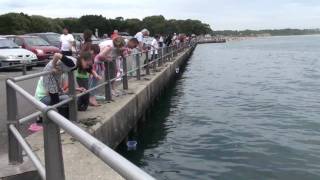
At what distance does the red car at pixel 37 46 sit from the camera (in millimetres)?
27766

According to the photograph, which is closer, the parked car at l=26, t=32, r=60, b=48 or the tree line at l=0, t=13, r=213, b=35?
the parked car at l=26, t=32, r=60, b=48

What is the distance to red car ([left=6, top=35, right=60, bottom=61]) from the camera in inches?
1093

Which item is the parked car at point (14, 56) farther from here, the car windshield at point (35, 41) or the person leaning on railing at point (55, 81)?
the person leaning on railing at point (55, 81)

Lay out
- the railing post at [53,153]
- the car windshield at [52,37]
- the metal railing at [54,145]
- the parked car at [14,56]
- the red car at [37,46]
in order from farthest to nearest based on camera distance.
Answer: the car windshield at [52,37], the red car at [37,46], the parked car at [14,56], the railing post at [53,153], the metal railing at [54,145]

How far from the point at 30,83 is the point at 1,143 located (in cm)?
961

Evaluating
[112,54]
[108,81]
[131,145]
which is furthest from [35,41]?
[108,81]

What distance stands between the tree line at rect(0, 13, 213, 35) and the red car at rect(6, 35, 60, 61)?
6701 cm

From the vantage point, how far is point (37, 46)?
28.7 m

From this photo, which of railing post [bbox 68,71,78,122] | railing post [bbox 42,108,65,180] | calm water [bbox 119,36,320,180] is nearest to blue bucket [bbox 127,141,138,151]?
calm water [bbox 119,36,320,180]

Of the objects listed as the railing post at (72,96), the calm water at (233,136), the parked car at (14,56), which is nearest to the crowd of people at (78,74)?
the railing post at (72,96)

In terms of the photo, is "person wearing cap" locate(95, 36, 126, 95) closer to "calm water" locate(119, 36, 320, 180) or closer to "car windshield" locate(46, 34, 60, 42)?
"calm water" locate(119, 36, 320, 180)

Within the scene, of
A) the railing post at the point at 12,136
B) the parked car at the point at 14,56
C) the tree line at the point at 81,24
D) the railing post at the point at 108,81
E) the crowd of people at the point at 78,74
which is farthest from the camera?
the tree line at the point at 81,24

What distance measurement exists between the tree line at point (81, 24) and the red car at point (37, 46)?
67012 millimetres

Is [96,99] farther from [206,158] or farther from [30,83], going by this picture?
[30,83]
